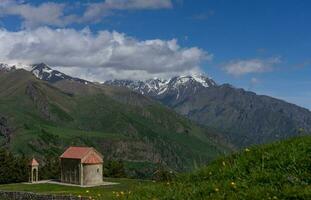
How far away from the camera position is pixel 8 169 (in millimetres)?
126188

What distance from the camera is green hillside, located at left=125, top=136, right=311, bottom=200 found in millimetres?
11492

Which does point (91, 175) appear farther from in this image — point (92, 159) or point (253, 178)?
point (253, 178)

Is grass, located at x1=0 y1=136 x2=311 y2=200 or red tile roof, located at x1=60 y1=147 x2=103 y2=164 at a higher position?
red tile roof, located at x1=60 y1=147 x2=103 y2=164

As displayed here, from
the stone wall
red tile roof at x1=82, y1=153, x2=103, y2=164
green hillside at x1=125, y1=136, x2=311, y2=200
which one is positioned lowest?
the stone wall

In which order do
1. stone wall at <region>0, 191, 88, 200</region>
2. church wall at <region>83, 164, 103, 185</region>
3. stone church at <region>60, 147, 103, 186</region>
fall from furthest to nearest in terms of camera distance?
stone church at <region>60, 147, 103, 186</region> < church wall at <region>83, 164, 103, 185</region> < stone wall at <region>0, 191, 88, 200</region>

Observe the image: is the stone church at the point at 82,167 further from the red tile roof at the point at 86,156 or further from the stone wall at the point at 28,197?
the stone wall at the point at 28,197

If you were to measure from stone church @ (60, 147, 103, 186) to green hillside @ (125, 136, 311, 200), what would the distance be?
9866 cm

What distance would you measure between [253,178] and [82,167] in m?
104

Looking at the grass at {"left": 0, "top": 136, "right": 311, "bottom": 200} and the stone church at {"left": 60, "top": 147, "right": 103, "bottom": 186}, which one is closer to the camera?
the grass at {"left": 0, "top": 136, "right": 311, "bottom": 200}

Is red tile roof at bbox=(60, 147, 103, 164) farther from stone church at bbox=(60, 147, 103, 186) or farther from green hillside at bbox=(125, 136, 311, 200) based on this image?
green hillside at bbox=(125, 136, 311, 200)

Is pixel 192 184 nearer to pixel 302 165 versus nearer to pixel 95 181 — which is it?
pixel 302 165

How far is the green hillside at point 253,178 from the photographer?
452 inches

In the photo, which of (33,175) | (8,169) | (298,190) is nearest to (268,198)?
(298,190)

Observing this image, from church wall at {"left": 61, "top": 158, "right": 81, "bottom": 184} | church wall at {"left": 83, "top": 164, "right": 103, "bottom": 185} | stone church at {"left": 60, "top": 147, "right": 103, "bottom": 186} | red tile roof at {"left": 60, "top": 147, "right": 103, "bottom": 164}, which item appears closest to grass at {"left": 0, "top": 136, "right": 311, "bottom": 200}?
stone church at {"left": 60, "top": 147, "right": 103, "bottom": 186}
